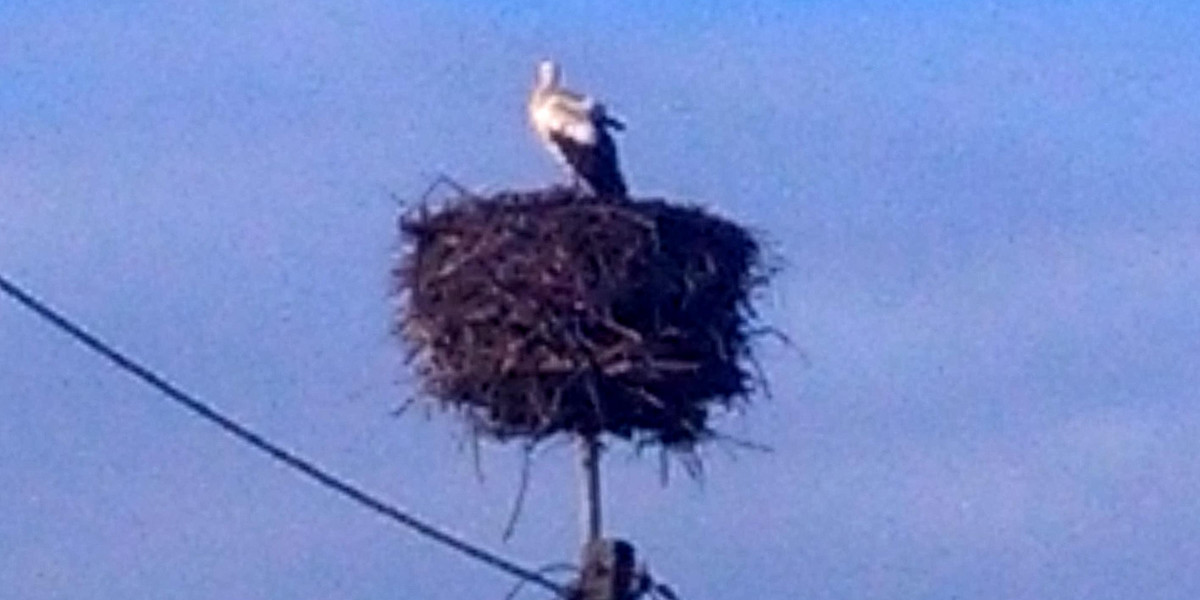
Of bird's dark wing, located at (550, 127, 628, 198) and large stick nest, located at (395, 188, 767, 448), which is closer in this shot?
large stick nest, located at (395, 188, 767, 448)

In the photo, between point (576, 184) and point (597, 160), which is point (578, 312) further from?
point (597, 160)

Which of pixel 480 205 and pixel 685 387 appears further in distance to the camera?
pixel 480 205

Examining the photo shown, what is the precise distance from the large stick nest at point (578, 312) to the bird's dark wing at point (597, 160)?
997 millimetres

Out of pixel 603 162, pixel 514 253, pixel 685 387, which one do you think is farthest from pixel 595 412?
pixel 603 162

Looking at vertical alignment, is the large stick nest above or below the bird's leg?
below

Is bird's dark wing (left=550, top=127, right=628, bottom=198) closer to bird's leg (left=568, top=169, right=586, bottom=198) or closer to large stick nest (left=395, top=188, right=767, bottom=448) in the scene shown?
bird's leg (left=568, top=169, right=586, bottom=198)

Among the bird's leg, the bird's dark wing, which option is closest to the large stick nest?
the bird's leg

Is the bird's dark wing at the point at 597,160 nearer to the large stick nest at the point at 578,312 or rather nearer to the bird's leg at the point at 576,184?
the bird's leg at the point at 576,184

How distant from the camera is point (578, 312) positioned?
11523 millimetres

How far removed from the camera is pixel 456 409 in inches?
442

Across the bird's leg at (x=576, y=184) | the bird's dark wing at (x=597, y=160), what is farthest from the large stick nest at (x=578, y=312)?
the bird's dark wing at (x=597, y=160)

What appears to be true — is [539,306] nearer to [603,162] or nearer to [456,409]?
[456,409]

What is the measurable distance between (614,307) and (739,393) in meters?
0.44

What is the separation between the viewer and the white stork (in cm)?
1370
